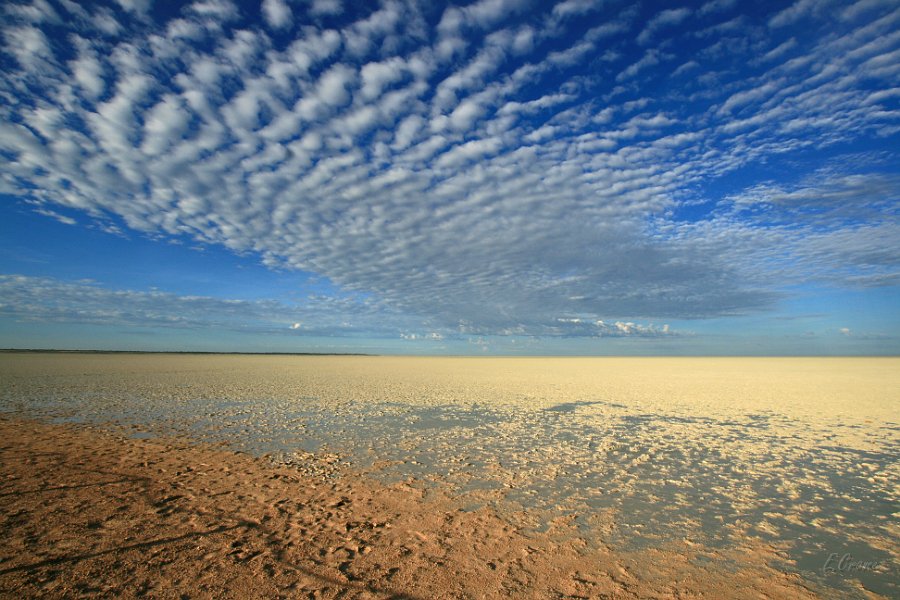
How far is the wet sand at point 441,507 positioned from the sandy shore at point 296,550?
26mm

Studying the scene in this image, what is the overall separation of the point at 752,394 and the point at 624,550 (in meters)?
20.8

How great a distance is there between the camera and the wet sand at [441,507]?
4254mm

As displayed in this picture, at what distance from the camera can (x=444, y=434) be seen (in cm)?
1135

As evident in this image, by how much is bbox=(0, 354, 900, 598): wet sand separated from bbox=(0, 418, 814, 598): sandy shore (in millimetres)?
26

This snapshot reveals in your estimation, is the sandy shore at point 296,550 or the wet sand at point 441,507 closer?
the sandy shore at point 296,550

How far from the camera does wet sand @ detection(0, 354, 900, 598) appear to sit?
4.25 m

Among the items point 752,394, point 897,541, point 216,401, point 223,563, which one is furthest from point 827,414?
point 216,401

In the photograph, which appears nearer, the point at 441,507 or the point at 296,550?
the point at 296,550

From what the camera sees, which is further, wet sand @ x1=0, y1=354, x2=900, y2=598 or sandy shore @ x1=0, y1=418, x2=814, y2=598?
wet sand @ x1=0, y1=354, x2=900, y2=598

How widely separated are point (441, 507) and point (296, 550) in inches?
85.5

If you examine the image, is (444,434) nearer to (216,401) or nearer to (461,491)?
(461,491)

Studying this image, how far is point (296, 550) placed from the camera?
479 centimetres

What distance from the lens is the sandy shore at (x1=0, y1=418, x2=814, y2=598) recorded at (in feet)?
13.4

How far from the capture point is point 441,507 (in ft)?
20.4
